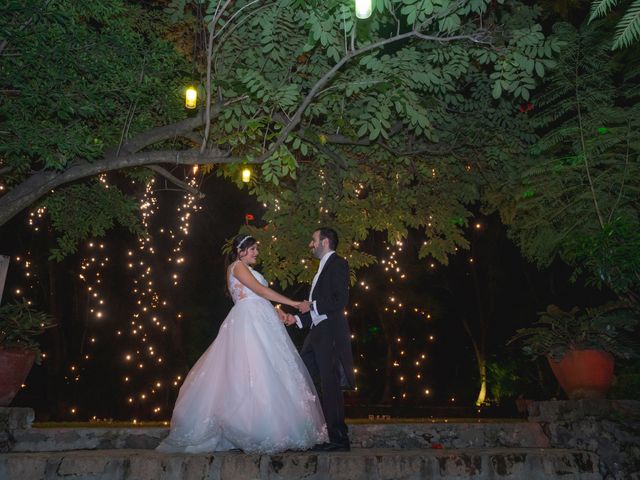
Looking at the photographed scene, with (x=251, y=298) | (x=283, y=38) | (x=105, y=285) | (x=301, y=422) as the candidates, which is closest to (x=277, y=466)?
(x=301, y=422)

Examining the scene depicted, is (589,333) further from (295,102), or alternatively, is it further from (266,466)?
(295,102)

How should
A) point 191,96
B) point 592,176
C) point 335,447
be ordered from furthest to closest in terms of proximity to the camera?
point 592,176, point 191,96, point 335,447

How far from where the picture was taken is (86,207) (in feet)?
32.0

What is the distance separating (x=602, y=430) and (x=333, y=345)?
2934mm

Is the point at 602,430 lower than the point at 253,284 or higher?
lower

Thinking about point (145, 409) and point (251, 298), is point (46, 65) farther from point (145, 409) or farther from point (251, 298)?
point (145, 409)

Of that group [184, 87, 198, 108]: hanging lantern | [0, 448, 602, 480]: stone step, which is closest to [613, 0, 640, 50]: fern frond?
[0, 448, 602, 480]: stone step

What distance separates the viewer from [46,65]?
5613 mm

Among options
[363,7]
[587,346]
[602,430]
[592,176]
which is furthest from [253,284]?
[592,176]

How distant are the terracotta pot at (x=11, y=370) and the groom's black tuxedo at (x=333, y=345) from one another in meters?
3.13

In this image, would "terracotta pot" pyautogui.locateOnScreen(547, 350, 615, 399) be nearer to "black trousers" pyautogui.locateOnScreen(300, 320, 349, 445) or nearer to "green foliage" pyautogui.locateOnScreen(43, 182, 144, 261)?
"black trousers" pyautogui.locateOnScreen(300, 320, 349, 445)

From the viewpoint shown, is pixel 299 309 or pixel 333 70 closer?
pixel 333 70

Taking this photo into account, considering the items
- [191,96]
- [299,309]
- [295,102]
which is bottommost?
[299,309]

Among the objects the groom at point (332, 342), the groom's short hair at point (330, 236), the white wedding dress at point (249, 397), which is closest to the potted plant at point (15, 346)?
the white wedding dress at point (249, 397)
